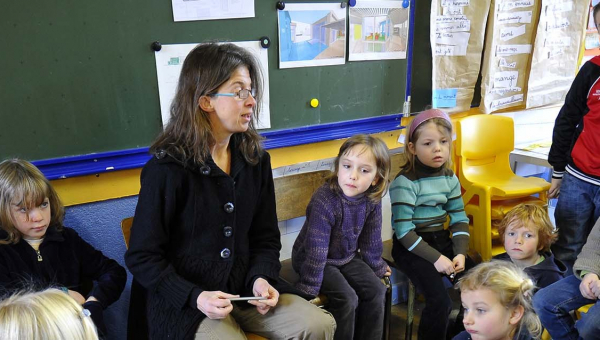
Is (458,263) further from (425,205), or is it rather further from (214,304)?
(214,304)

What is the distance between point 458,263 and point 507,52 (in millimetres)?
1370

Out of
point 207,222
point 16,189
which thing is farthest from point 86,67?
point 207,222

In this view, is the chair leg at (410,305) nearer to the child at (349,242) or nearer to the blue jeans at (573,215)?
the child at (349,242)

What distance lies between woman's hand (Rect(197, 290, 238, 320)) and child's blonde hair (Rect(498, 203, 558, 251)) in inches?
54.1

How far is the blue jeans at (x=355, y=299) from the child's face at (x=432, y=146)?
559mm

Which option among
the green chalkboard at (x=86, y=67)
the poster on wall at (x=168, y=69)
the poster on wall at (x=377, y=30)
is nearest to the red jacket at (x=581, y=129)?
the poster on wall at (x=377, y=30)

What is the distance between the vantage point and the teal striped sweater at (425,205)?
86.4 inches

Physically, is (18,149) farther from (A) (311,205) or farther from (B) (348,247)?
(B) (348,247)

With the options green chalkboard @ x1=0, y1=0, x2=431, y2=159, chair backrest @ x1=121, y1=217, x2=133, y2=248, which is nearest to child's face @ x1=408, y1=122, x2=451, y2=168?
green chalkboard @ x1=0, y1=0, x2=431, y2=159

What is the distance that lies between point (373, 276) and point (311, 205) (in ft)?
1.22

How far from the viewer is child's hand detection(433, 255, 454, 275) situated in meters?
2.10

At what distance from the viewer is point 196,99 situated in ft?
5.12

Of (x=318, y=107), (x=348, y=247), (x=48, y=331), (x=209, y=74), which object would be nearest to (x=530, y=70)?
(x=318, y=107)

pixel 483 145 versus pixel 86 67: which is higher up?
pixel 86 67
